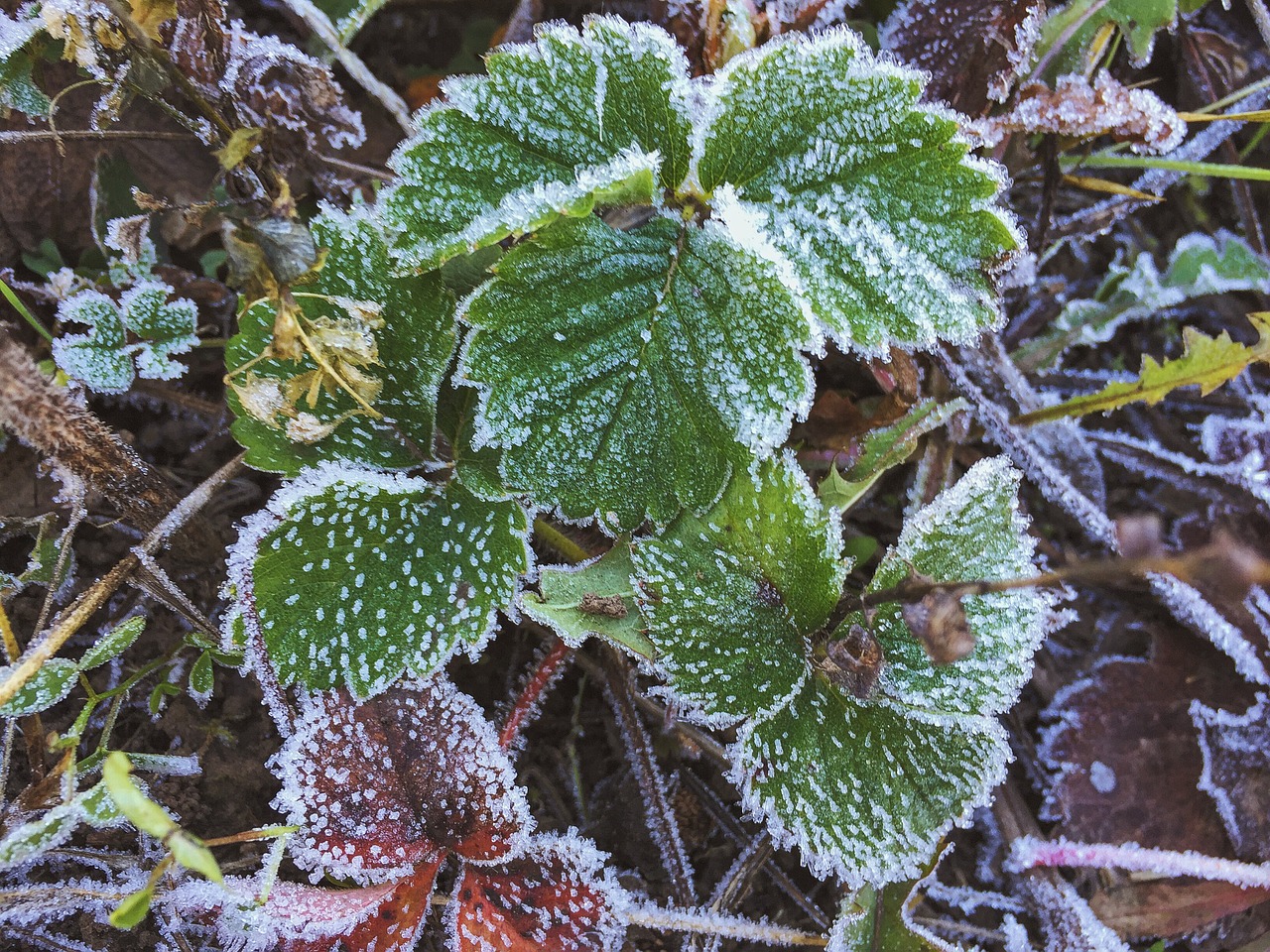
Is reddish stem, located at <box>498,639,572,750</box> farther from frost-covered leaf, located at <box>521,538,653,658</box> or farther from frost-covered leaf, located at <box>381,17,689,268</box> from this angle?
frost-covered leaf, located at <box>381,17,689,268</box>

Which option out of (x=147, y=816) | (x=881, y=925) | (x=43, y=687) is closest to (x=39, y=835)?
(x=43, y=687)

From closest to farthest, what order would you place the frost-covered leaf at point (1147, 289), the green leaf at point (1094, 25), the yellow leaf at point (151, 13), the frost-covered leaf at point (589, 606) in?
the yellow leaf at point (151, 13), the frost-covered leaf at point (589, 606), the green leaf at point (1094, 25), the frost-covered leaf at point (1147, 289)

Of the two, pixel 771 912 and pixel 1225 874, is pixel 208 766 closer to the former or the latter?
pixel 771 912

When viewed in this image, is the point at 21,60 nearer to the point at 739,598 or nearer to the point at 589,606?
the point at 589,606

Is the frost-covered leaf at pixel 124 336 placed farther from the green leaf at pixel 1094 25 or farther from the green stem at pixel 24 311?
the green leaf at pixel 1094 25

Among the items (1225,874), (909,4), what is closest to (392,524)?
(909,4)

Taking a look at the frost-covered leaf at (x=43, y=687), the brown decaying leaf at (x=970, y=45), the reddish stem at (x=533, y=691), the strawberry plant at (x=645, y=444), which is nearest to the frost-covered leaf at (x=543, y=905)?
the strawberry plant at (x=645, y=444)
